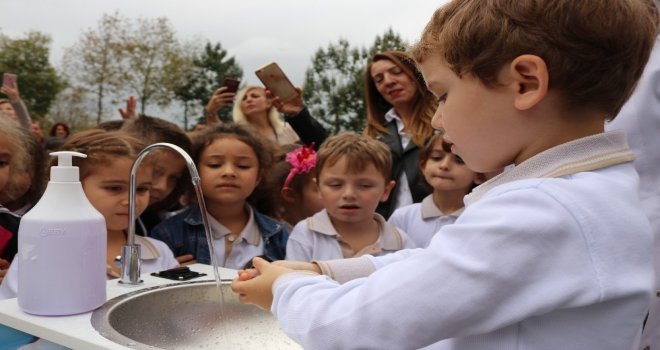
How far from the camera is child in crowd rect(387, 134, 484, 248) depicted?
8.30 feet

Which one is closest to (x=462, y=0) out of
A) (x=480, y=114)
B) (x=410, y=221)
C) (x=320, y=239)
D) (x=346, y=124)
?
(x=480, y=114)

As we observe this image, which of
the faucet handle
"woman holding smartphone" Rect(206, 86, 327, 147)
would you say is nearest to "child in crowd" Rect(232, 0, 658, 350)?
the faucet handle

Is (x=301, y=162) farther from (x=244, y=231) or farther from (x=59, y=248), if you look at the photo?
(x=59, y=248)

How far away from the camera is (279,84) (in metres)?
3.24

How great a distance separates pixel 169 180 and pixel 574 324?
1.85 meters

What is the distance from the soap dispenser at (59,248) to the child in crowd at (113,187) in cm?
53

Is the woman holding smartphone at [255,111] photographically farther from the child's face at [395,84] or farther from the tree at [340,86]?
the tree at [340,86]

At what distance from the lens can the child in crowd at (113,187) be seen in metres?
1.69

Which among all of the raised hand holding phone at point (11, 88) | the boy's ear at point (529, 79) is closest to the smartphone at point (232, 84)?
the raised hand holding phone at point (11, 88)

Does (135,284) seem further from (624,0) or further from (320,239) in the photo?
(624,0)

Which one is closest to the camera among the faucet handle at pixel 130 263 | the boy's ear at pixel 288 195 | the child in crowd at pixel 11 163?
the faucet handle at pixel 130 263

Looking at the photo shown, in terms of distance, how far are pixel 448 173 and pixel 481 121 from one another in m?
1.83

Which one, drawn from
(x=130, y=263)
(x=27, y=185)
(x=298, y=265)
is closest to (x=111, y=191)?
(x=130, y=263)

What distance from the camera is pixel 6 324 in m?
1.10
